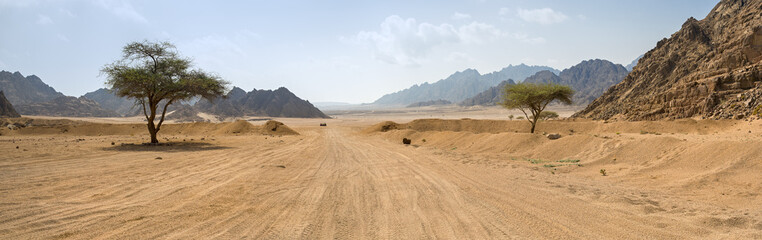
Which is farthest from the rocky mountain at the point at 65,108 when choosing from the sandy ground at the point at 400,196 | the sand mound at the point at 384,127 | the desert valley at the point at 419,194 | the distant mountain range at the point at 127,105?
the desert valley at the point at 419,194

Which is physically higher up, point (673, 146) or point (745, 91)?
point (745, 91)

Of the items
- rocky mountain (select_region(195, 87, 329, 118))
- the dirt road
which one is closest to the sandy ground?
the dirt road

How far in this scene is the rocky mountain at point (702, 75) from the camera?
3203 cm

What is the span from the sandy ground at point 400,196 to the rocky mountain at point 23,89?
181m

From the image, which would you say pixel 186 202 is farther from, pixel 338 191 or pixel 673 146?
pixel 673 146

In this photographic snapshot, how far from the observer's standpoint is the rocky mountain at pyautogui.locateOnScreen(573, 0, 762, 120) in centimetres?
3203

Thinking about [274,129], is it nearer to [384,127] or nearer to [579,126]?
[384,127]

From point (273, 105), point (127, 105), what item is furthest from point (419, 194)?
point (127, 105)

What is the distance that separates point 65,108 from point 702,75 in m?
156

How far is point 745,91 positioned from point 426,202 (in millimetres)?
40672

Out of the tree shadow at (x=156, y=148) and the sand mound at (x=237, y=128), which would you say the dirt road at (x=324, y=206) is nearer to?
the tree shadow at (x=156, y=148)

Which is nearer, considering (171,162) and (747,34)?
(171,162)

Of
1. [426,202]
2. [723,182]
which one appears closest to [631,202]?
[723,182]

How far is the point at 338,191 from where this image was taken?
817 cm
